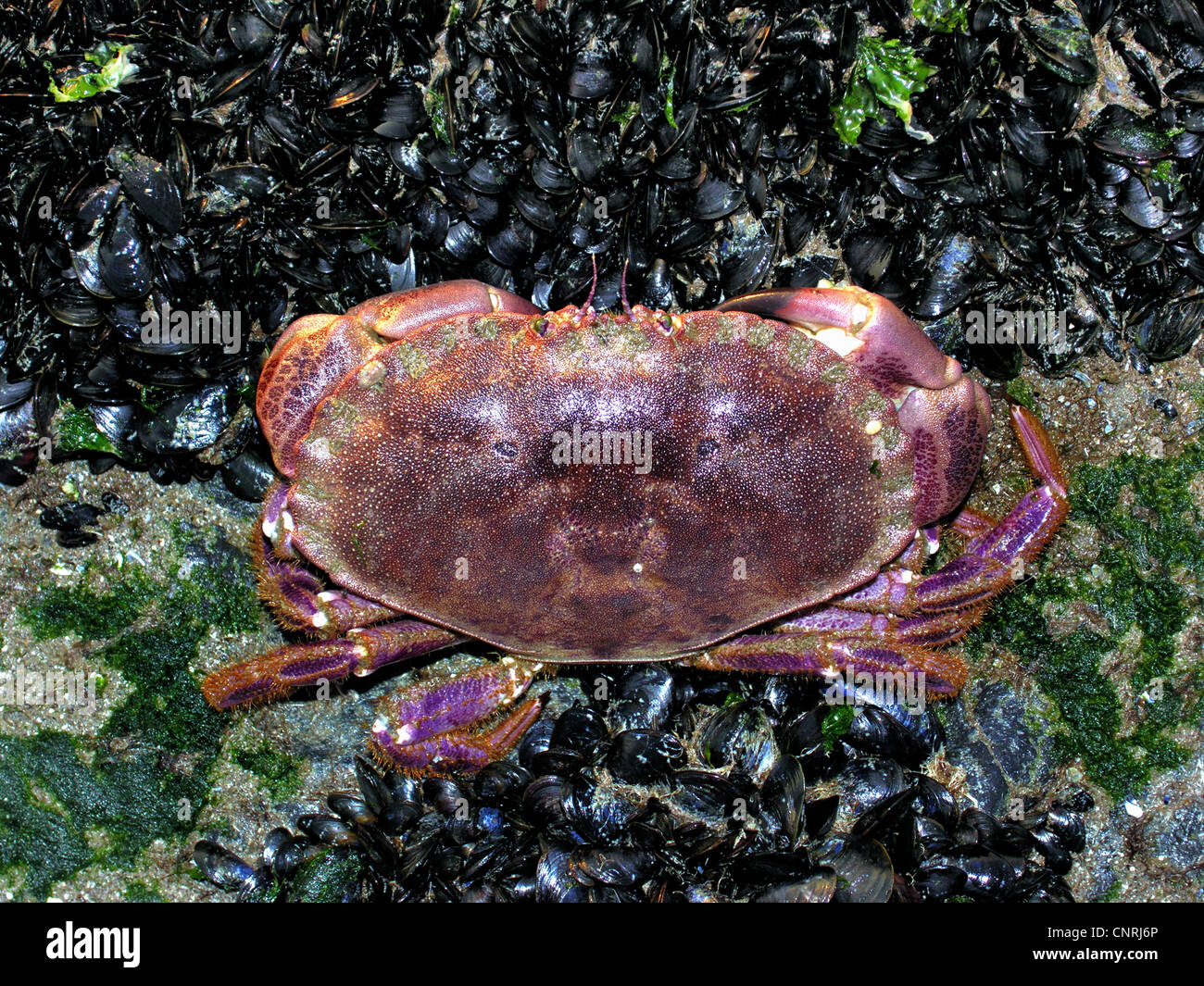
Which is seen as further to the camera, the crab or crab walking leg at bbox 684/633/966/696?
crab walking leg at bbox 684/633/966/696

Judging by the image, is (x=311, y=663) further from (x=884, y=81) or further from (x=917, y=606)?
(x=884, y=81)

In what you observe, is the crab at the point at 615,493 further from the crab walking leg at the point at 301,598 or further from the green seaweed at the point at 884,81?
the green seaweed at the point at 884,81

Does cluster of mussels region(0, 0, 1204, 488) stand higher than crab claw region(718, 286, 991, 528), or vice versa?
cluster of mussels region(0, 0, 1204, 488)

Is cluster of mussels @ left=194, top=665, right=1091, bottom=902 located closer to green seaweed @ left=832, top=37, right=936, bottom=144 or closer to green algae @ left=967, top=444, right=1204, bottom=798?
green algae @ left=967, top=444, right=1204, bottom=798

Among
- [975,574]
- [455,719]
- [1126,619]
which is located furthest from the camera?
[1126,619]

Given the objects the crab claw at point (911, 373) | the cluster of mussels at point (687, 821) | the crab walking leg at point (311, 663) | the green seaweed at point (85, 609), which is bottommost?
the cluster of mussels at point (687, 821)

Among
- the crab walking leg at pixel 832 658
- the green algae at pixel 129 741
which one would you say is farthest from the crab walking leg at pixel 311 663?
the crab walking leg at pixel 832 658

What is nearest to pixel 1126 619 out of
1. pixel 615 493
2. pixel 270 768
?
pixel 615 493

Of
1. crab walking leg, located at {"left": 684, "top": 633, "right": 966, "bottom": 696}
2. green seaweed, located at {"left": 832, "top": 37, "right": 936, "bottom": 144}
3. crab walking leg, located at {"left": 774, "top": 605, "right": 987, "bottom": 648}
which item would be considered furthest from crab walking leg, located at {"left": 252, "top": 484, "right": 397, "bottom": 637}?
green seaweed, located at {"left": 832, "top": 37, "right": 936, "bottom": 144}
